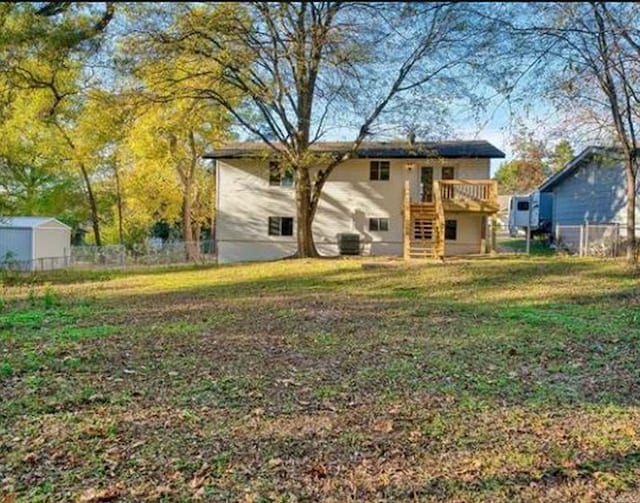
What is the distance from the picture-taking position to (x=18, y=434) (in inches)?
138

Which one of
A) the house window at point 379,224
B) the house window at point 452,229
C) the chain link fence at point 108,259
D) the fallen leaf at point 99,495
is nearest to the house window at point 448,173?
the house window at point 452,229

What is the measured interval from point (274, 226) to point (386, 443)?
73.5 feet

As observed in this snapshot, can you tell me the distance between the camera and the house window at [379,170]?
24.9 meters

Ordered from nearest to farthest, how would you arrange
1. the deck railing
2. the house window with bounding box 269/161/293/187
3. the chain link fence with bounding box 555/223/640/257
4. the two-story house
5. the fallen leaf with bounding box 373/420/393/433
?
1. the fallen leaf with bounding box 373/420/393/433
2. the chain link fence with bounding box 555/223/640/257
3. the deck railing
4. the two-story house
5. the house window with bounding box 269/161/293/187

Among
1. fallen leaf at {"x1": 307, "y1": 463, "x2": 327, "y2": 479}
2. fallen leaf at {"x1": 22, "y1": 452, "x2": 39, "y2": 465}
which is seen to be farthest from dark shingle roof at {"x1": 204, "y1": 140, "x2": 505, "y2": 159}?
fallen leaf at {"x1": 307, "y1": 463, "x2": 327, "y2": 479}

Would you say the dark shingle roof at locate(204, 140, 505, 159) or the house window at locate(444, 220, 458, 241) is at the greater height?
the dark shingle roof at locate(204, 140, 505, 159)

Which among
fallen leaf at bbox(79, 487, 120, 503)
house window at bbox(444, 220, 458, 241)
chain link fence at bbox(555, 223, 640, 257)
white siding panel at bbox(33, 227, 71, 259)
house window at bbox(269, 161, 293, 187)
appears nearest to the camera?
fallen leaf at bbox(79, 487, 120, 503)

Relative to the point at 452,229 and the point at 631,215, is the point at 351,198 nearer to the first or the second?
the point at 452,229

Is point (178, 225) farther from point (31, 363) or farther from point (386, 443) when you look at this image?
point (386, 443)

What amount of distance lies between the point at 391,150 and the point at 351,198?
2.67 m

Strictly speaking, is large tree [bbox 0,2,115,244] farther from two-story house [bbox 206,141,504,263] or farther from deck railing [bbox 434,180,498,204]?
deck railing [bbox 434,180,498,204]

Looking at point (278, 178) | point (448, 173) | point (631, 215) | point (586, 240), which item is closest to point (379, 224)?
point (448, 173)

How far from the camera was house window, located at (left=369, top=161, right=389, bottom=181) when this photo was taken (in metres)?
24.9

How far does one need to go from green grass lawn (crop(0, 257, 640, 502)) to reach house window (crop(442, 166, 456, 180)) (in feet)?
51.9
